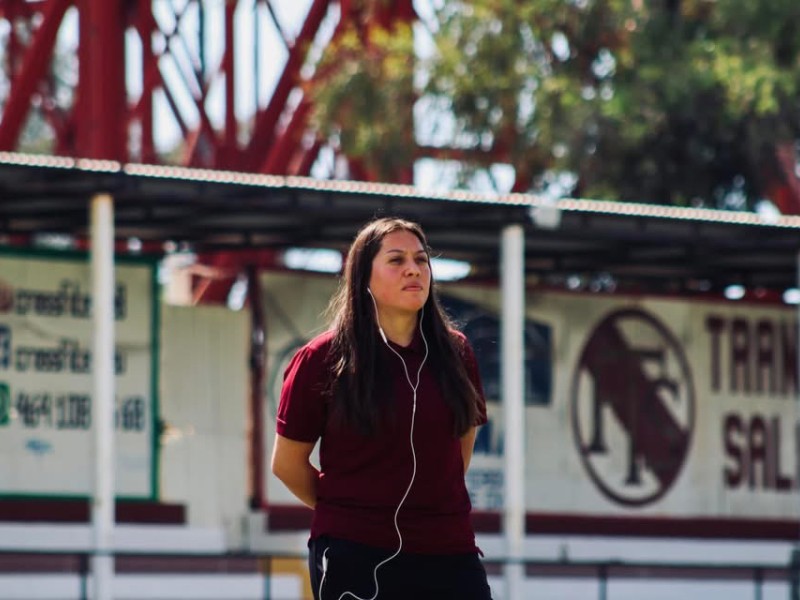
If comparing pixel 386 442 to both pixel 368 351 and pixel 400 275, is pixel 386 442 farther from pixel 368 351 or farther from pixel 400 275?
pixel 400 275

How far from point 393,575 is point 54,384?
40.4 ft

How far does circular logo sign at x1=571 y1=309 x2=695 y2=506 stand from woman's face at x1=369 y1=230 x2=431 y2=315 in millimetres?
14584

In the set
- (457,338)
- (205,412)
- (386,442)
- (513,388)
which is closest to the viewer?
(386,442)

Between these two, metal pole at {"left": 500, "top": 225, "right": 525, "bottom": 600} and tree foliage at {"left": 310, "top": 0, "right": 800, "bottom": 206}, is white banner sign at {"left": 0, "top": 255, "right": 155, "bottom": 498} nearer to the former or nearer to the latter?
metal pole at {"left": 500, "top": 225, "right": 525, "bottom": 600}

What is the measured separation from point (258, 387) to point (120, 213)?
2435mm

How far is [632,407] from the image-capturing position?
67.8 feet

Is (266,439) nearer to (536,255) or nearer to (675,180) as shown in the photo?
(536,255)

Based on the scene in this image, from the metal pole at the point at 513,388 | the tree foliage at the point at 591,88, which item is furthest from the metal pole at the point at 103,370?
the tree foliage at the point at 591,88

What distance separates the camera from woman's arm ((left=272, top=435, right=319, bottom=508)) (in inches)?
228

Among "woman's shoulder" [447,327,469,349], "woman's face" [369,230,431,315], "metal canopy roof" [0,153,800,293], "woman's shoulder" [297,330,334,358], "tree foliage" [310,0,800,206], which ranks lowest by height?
"woman's shoulder" [297,330,334,358]

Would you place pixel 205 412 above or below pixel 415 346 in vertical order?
below

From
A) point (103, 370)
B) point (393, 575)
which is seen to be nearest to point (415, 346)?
point (393, 575)

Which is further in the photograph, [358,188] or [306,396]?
[358,188]

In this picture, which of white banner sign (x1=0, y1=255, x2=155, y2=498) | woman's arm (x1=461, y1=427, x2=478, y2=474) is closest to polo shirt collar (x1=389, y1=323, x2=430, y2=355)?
woman's arm (x1=461, y1=427, x2=478, y2=474)
